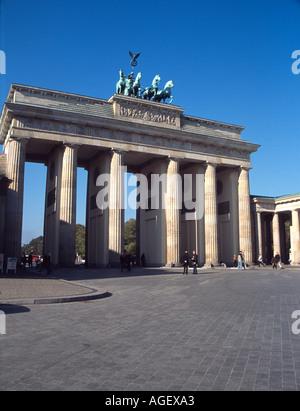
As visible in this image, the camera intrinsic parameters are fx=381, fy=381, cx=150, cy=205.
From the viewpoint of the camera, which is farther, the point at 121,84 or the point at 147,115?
the point at 121,84

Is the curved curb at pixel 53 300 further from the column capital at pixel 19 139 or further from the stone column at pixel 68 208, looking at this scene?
the column capital at pixel 19 139

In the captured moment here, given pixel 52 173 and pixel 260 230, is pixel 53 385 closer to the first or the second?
pixel 52 173

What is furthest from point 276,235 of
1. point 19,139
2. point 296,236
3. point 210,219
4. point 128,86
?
point 19,139

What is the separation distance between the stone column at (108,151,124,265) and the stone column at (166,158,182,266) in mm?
5912

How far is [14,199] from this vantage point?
35.1 m

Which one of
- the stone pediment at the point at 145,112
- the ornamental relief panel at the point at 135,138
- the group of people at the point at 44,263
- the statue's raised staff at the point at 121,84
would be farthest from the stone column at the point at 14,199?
the statue's raised staff at the point at 121,84

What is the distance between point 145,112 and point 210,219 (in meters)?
14.7

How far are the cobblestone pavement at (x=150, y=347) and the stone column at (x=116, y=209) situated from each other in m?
27.5

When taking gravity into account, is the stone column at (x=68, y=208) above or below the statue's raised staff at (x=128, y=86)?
below

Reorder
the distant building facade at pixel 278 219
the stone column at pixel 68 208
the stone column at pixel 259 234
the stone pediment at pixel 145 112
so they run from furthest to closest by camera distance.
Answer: the stone column at pixel 259 234 → the distant building facade at pixel 278 219 → the stone pediment at pixel 145 112 → the stone column at pixel 68 208

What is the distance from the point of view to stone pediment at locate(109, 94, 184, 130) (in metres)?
42.2

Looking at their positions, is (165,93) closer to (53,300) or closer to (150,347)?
(53,300)

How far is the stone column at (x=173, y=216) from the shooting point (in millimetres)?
43031

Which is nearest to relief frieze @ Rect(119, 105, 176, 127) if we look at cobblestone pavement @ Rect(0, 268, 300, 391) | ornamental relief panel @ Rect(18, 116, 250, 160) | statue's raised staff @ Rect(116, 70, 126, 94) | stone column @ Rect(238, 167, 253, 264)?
ornamental relief panel @ Rect(18, 116, 250, 160)
